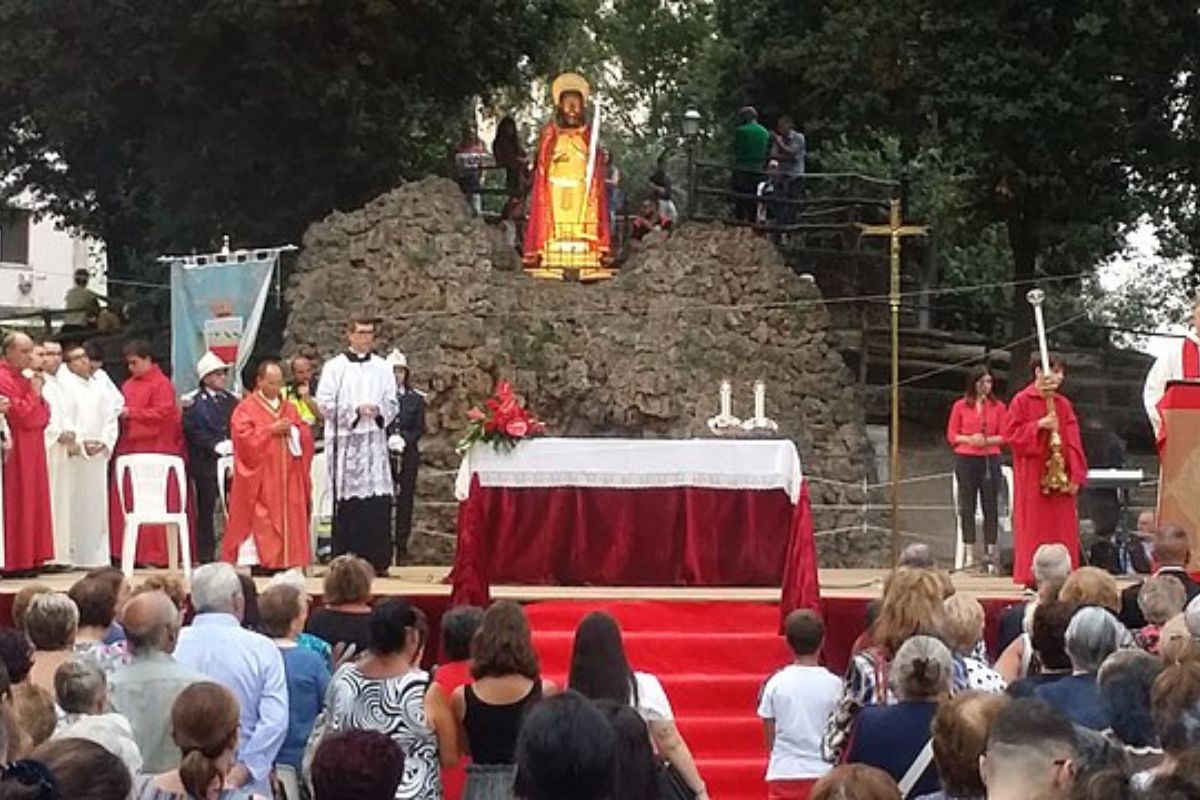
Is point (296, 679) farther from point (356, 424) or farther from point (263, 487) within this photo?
point (263, 487)

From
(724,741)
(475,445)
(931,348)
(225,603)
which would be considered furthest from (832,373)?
(225,603)

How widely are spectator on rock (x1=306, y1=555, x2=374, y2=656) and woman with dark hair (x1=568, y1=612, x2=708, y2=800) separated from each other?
213 cm

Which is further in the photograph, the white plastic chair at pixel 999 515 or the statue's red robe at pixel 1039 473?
the white plastic chair at pixel 999 515

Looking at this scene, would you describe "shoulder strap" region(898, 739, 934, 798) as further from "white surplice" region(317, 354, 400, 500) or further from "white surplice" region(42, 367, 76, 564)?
"white surplice" region(42, 367, 76, 564)

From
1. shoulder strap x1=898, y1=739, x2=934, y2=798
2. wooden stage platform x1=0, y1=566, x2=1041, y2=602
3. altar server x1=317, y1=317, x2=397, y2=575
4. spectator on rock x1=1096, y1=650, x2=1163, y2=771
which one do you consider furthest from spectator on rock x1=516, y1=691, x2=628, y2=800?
altar server x1=317, y1=317, x2=397, y2=575

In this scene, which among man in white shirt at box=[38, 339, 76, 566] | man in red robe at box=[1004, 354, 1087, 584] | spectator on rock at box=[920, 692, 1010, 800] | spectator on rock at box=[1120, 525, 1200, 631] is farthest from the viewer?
man in white shirt at box=[38, 339, 76, 566]

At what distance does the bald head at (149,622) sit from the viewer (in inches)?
251

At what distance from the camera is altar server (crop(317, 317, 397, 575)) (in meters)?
14.4

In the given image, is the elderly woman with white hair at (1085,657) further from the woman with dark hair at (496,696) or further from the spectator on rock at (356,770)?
the spectator on rock at (356,770)

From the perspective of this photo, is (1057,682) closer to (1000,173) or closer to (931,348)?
(1000,173)

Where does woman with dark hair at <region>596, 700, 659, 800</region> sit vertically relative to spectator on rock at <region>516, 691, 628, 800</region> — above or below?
below

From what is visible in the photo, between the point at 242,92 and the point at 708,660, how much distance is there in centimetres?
1523

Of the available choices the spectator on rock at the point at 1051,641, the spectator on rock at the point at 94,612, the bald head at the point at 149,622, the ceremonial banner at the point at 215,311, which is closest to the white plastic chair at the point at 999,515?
the ceremonial banner at the point at 215,311

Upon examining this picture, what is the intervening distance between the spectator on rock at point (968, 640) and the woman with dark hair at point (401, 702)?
177 centimetres
